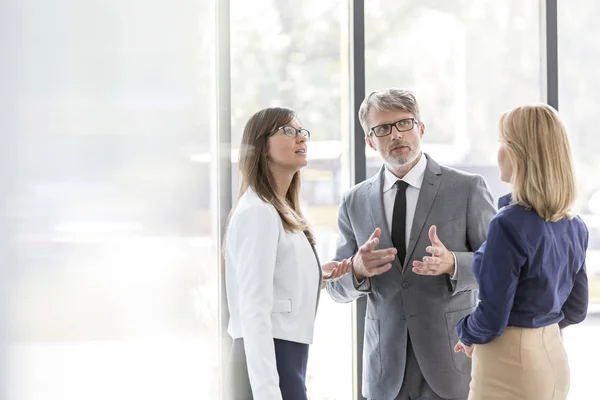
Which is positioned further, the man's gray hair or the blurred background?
the man's gray hair

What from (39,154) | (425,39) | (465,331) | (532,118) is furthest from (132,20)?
(425,39)

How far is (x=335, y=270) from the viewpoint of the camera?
225 cm

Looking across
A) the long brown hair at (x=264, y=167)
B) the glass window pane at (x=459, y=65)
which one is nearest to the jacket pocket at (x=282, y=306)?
the long brown hair at (x=264, y=167)

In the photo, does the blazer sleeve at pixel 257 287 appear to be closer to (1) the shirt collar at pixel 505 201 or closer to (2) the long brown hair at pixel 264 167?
(2) the long brown hair at pixel 264 167

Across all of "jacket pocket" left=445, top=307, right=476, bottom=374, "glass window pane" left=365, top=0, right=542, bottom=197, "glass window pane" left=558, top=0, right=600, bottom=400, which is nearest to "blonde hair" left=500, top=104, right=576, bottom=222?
"jacket pocket" left=445, top=307, right=476, bottom=374

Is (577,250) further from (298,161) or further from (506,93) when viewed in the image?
(506,93)

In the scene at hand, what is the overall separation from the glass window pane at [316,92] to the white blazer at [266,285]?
1093 mm

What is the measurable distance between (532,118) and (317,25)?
1.49 meters

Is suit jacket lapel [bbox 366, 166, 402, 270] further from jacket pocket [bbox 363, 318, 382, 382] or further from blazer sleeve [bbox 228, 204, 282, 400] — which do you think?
blazer sleeve [bbox 228, 204, 282, 400]

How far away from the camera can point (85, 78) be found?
866 mm

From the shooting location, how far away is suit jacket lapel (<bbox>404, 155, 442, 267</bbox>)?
7.42ft

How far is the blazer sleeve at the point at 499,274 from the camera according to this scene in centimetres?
175

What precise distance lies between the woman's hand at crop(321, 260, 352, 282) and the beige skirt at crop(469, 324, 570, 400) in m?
0.58

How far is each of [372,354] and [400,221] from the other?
499 millimetres
